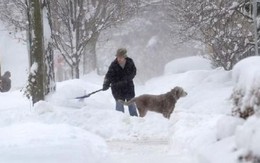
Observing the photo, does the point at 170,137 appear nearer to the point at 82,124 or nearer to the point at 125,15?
the point at 82,124

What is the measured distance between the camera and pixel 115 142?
30.7 feet

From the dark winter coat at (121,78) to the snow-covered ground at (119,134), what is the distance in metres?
0.60

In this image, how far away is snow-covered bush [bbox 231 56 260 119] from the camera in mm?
5276

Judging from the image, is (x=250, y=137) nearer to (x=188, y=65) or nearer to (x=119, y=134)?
(x=119, y=134)

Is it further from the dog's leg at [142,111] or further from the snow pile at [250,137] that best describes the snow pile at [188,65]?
the snow pile at [250,137]

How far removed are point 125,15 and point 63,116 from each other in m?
12.4

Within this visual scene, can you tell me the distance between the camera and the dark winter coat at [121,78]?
11.2m

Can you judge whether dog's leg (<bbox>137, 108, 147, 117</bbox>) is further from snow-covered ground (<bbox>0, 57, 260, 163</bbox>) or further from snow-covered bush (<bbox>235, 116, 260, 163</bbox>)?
snow-covered bush (<bbox>235, 116, 260, 163</bbox>)

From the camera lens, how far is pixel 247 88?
5.50m

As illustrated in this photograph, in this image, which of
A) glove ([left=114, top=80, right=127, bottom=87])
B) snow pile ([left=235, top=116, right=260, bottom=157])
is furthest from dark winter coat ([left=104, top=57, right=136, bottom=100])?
snow pile ([left=235, top=116, right=260, bottom=157])

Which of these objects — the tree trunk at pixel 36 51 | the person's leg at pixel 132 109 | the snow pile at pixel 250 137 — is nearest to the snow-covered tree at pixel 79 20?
the tree trunk at pixel 36 51

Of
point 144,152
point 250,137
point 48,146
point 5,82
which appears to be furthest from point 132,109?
point 5,82

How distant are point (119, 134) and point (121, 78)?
167 centimetres

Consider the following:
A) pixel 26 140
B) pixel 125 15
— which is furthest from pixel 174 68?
pixel 26 140
